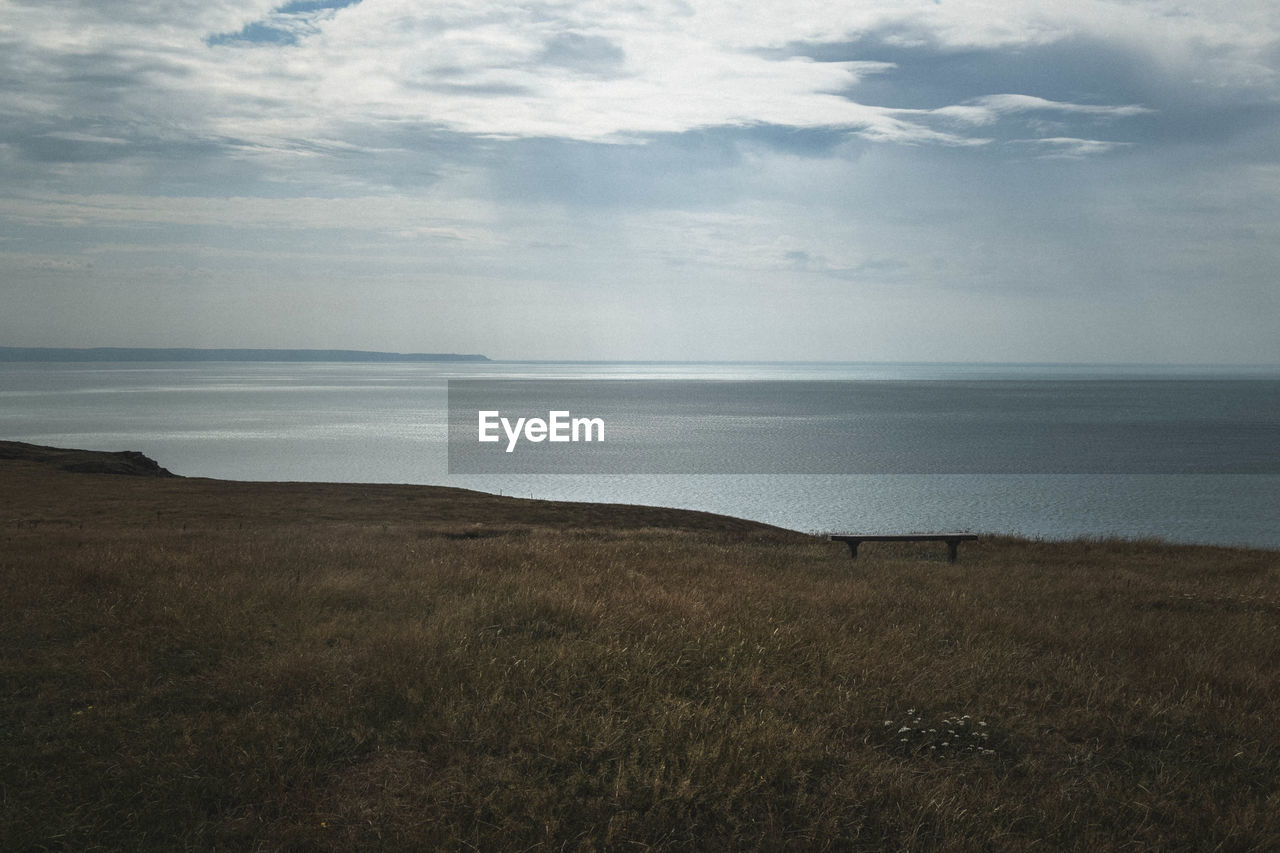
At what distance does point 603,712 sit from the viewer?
7.05 m

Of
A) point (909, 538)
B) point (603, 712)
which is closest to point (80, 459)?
point (909, 538)

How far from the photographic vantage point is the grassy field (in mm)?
5711

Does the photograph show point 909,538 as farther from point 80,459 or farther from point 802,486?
point 802,486

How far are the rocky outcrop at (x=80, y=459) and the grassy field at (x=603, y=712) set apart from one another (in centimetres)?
3497

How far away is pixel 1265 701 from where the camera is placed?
8055 mm

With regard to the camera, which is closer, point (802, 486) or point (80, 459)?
point (80, 459)

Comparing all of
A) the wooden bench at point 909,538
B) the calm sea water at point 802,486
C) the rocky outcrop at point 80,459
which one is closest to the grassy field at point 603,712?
the wooden bench at point 909,538

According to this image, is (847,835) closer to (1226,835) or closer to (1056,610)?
(1226,835)

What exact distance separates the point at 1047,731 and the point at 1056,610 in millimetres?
5210

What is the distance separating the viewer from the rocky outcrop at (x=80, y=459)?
42.8 metres

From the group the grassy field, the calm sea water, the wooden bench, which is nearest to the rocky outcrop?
the calm sea water

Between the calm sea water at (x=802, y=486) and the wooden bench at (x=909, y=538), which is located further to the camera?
the calm sea water at (x=802, y=486)

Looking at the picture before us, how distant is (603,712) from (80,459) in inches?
1830

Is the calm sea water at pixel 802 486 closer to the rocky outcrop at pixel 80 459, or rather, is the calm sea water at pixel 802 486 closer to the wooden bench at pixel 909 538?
the rocky outcrop at pixel 80 459
